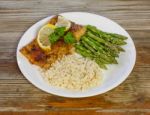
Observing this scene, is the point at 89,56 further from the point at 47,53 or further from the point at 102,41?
the point at 47,53

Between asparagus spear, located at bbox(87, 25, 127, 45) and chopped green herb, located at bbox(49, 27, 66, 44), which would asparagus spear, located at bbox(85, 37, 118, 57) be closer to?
asparagus spear, located at bbox(87, 25, 127, 45)

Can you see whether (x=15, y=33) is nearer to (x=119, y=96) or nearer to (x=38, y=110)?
(x=38, y=110)

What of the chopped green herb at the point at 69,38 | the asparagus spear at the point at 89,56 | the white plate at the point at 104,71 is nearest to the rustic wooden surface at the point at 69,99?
the white plate at the point at 104,71

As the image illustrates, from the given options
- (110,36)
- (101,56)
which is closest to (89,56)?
(101,56)

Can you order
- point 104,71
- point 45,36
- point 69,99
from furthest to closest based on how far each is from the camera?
1. point 45,36
2. point 104,71
3. point 69,99

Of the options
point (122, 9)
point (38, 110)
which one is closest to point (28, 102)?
point (38, 110)
